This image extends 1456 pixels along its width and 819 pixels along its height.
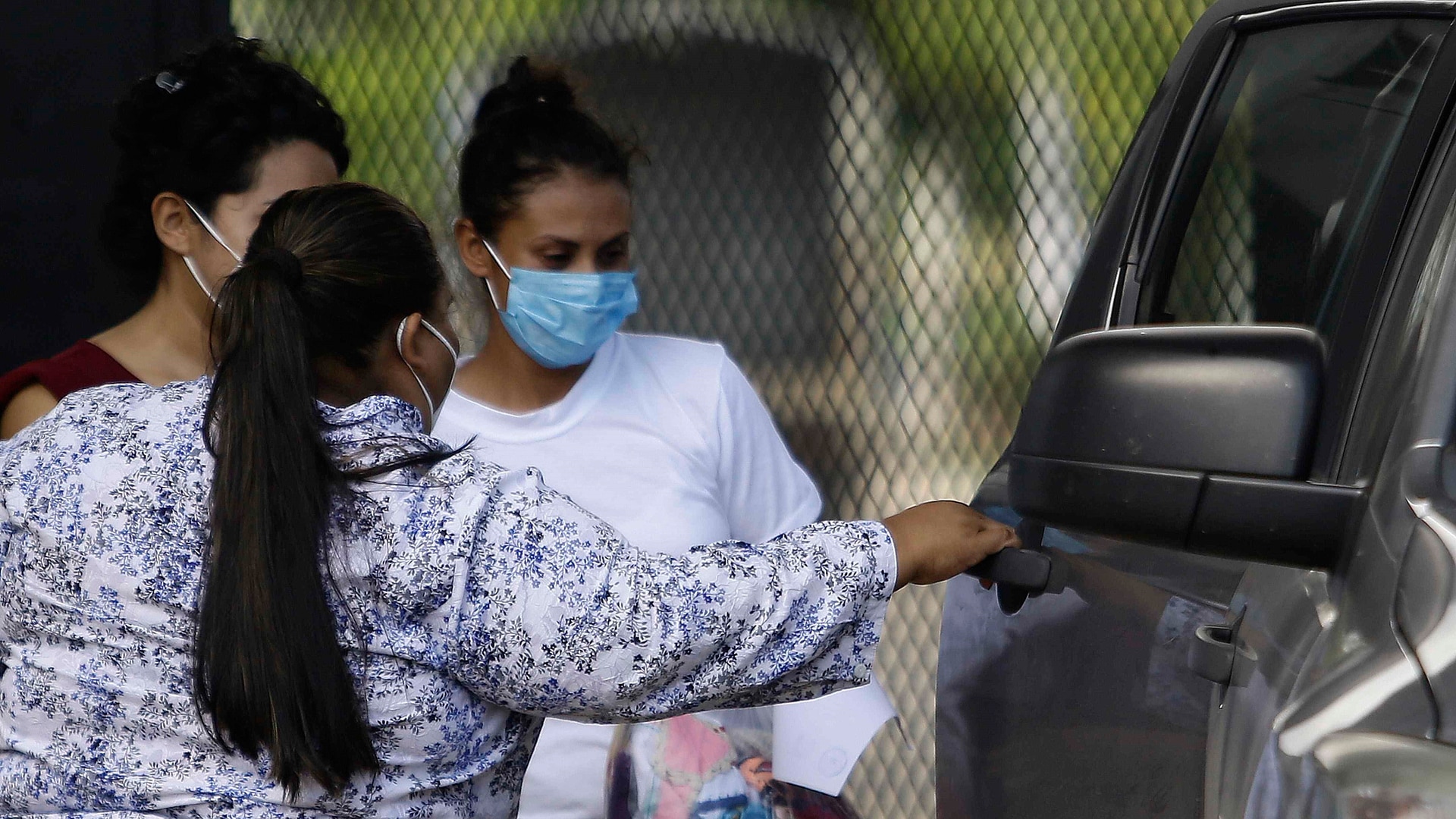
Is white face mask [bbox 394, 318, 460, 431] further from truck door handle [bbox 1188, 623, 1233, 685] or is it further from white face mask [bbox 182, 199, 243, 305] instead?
truck door handle [bbox 1188, 623, 1233, 685]

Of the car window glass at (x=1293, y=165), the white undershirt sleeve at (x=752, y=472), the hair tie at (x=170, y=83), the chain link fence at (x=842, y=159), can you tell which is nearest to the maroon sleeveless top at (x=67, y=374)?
the hair tie at (x=170, y=83)

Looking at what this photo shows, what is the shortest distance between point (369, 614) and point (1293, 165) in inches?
49.2

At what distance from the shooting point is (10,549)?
143 cm

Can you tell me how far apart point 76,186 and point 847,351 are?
1969 millimetres

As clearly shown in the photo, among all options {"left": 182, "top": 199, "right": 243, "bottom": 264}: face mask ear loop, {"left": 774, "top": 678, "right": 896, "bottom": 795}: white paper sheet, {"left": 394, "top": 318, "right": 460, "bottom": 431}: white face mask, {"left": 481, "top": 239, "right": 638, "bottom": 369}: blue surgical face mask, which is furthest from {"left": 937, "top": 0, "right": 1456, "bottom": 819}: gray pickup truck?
{"left": 182, "top": 199, "right": 243, "bottom": 264}: face mask ear loop

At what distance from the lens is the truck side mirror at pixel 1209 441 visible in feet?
3.56

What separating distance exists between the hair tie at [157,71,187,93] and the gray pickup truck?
1.29 m

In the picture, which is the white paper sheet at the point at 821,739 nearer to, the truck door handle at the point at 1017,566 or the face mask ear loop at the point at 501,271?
the truck door handle at the point at 1017,566

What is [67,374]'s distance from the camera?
2.05m

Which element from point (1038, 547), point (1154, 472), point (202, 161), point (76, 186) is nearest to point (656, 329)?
point (76, 186)

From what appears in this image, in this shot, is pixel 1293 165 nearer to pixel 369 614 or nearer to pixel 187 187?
pixel 369 614

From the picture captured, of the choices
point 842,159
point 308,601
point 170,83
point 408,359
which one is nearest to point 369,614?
point 308,601

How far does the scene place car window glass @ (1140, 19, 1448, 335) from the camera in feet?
5.49

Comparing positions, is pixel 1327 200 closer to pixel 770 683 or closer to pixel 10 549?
pixel 770 683
